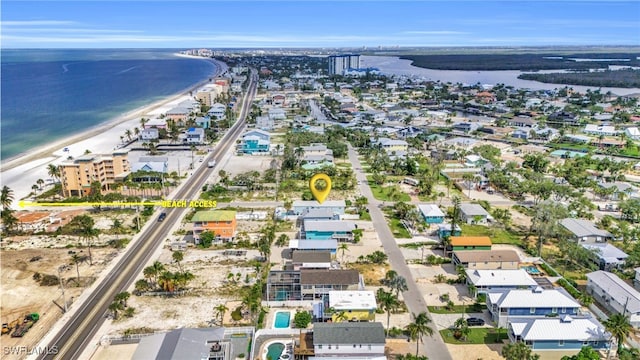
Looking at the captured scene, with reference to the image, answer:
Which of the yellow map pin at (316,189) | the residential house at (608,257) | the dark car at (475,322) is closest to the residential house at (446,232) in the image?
the residential house at (608,257)

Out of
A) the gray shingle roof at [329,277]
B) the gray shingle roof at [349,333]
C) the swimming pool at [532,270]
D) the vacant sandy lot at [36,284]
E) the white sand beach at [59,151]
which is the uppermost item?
the gray shingle roof at [349,333]

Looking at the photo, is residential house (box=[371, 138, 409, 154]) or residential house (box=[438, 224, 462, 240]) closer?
residential house (box=[438, 224, 462, 240])

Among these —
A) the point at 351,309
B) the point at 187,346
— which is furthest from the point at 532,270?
the point at 187,346

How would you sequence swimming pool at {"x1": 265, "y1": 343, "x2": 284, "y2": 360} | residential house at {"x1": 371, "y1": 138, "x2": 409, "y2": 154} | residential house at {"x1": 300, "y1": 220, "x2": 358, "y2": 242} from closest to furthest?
swimming pool at {"x1": 265, "y1": 343, "x2": 284, "y2": 360} → residential house at {"x1": 300, "y1": 220, "x2": 358, "y2": 242} → residential house at {"x1": 371, "y1": 138, "x2": 409, "y2": 154}

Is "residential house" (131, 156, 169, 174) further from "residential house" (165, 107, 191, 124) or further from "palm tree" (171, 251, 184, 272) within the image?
"residential house" (165, 107, 191, 124)

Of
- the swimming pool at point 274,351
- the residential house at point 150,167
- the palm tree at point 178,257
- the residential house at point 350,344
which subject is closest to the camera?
the residential house at point 350,344

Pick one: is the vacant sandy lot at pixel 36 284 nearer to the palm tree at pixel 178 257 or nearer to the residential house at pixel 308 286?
the palm tree at pixel 178 257

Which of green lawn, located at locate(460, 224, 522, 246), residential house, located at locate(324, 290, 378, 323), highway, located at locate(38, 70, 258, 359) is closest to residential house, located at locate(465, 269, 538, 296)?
residential house, located at locate(324, 290, 378, 323)
